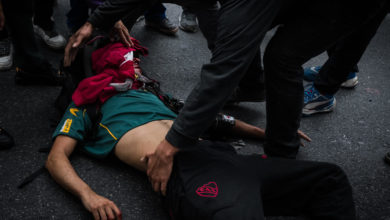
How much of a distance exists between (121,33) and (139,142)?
0.73m

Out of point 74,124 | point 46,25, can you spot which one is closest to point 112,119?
point 74,124

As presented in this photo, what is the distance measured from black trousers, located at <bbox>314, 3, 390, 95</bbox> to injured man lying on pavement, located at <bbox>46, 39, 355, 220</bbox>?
905 mm

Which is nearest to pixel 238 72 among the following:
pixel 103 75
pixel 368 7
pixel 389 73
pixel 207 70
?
pixel 207 70

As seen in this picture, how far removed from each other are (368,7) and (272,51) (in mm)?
397

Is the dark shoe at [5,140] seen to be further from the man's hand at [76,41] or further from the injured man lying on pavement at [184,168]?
the man's hand at [76,41]

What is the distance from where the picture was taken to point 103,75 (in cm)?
171

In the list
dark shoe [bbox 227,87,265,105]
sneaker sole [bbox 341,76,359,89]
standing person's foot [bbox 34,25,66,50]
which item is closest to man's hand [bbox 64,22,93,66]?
standing person's foot [bbox 34,25,66,50]

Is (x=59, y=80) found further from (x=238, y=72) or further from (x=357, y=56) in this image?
(x=357, y=56)

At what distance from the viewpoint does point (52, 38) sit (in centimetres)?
259

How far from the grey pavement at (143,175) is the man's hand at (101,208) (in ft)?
0.37

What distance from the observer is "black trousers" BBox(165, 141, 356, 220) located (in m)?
1.13

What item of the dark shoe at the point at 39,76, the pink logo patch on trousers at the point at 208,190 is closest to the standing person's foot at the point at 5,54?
the dark shoe at the point at 39,76

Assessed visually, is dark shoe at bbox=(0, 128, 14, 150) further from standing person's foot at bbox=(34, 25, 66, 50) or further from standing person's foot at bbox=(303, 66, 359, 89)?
standing person's foot at bbox=(303, 66, 359, 89)

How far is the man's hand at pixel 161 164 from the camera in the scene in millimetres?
1218
